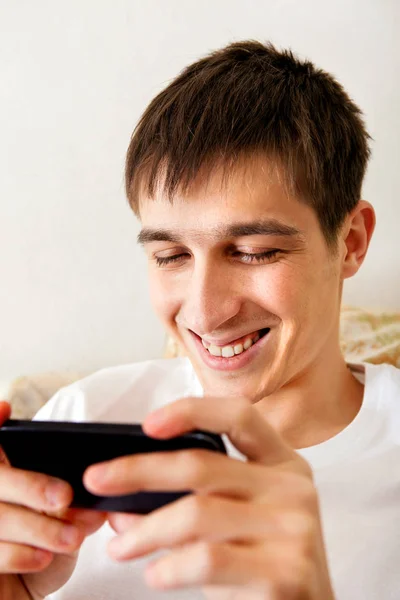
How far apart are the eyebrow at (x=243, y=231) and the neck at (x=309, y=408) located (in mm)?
304

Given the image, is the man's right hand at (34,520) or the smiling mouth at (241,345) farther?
the smiling mouth at (241,345)

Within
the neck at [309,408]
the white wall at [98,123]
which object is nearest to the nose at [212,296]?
the neck at [309,408]

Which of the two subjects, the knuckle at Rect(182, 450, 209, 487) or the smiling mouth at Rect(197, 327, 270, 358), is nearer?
the knuckle at Rect(182, 450, 209, 487)

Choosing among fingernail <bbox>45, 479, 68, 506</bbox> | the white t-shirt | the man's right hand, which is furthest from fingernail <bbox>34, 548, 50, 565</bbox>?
the white t-shirt

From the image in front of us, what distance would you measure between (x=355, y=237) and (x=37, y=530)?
2.69 feet

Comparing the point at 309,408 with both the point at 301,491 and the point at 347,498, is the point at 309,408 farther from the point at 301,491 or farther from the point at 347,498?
the point at 301,491

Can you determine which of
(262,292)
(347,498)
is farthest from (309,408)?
(262,292)

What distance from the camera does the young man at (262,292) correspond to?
3.14 feet

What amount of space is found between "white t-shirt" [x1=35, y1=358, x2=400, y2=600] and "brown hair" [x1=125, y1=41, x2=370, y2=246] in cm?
36

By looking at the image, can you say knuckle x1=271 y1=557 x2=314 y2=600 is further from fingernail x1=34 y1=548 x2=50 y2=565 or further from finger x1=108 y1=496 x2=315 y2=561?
fingernail x1=34 y1=548 x2=50 y2=565

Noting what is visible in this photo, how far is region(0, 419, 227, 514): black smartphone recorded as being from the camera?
0.56m

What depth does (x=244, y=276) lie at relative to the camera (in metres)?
0.99

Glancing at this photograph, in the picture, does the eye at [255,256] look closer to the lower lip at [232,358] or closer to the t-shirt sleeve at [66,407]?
the lower lip at [232,358]

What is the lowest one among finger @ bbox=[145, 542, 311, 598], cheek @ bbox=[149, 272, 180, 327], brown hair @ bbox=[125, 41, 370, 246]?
finger @ bbox=[145, 542, 311, 598]
